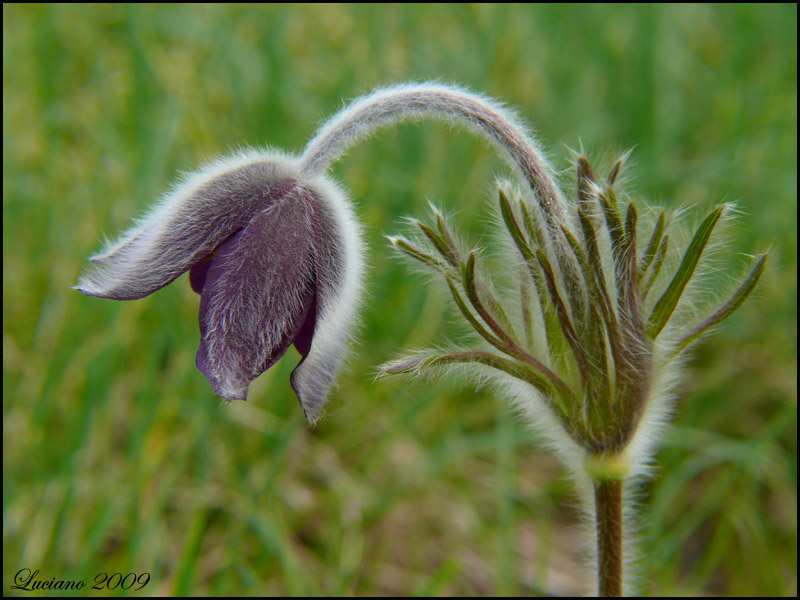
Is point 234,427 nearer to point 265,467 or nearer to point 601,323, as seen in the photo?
point 265,467

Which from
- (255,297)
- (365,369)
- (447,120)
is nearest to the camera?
(255,297)

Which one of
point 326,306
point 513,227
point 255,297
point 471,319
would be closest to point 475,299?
point 471,319

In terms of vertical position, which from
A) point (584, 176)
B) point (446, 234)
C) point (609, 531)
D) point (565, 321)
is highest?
point (584, 176)

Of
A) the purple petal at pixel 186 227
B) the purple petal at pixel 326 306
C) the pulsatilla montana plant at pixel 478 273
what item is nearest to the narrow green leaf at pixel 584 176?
the pulsatilla montana plant at pixel 478 273

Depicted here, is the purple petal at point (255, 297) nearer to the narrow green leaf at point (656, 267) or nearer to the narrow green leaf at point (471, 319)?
the narrow green leaf at point (471, 319)

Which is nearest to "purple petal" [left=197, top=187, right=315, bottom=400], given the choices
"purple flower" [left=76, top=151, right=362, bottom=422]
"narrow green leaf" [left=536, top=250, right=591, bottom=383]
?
"purple flower" [left=76, top=151, right=362, bottom=422]

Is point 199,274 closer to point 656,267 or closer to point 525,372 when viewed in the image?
point 525,372
